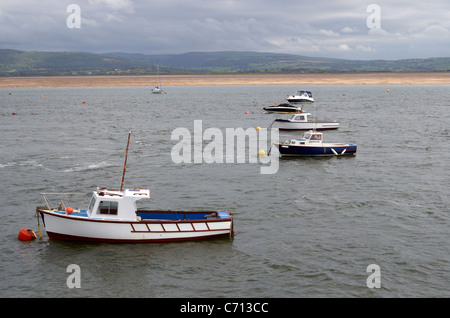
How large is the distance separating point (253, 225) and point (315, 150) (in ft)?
69.0

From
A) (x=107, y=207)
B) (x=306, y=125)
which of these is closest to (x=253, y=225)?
(x=107, y=207)

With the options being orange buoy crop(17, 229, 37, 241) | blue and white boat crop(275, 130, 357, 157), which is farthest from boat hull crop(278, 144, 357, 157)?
orange buoy crop(17, 229, 37, 241)

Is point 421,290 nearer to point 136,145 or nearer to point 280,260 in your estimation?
point 280,260

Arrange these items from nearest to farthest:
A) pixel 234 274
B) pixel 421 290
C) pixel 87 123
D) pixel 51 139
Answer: pixel 421 290 < pixel 234 274 < pixel 51 139 < pixel 87 123

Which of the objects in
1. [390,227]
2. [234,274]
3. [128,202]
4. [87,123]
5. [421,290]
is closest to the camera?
[421,290]

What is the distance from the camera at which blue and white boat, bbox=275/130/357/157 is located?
4784 cm

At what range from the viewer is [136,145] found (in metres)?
57.4

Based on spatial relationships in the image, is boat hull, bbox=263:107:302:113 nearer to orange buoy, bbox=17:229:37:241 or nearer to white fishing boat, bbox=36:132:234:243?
white fishing boat, bbox=36:132:234:243

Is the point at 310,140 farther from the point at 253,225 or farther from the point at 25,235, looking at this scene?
the point at 25,235

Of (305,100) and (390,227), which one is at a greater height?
(305,100)

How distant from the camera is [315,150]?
47969 millimetres

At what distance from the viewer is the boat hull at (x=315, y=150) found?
4788 cm

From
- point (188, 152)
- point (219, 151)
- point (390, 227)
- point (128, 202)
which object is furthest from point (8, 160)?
point (390, 227)

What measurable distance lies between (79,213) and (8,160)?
82.5 feet
